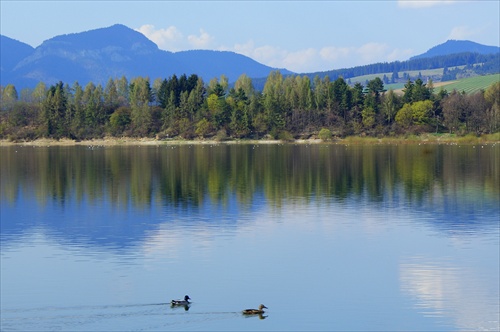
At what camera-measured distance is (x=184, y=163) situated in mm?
94375

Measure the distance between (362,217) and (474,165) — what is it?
42.4 meters

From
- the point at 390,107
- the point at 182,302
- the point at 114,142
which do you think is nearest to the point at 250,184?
the point at 182,302

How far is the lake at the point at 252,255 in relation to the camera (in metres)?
26.0

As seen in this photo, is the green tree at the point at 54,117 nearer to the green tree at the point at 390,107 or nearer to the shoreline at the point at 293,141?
the shoreline at the point at 293,141

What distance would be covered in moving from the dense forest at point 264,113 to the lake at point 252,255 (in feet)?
340

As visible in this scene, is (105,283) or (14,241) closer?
(105,283)

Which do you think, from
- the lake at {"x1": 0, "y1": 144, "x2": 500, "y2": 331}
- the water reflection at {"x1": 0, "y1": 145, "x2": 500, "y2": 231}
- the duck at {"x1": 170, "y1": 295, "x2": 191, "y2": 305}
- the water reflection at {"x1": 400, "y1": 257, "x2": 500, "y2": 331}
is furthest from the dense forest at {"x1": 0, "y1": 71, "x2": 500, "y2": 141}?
the duck at {"x1": 170, "y1": 295, "x2": 191, "y2": 305}

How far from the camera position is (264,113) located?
17750cm

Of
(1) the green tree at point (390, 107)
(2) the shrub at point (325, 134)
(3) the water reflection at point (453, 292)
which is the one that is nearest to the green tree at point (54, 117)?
(2) the shrub at point (325, 134)

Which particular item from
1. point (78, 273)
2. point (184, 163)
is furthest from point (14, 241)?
point (184, 163)

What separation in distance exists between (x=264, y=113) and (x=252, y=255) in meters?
143

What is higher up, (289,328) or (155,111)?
(155,111)

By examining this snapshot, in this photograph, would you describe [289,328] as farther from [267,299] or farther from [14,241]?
[14,241]

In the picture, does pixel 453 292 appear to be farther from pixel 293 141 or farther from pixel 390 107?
pixel 293 141
